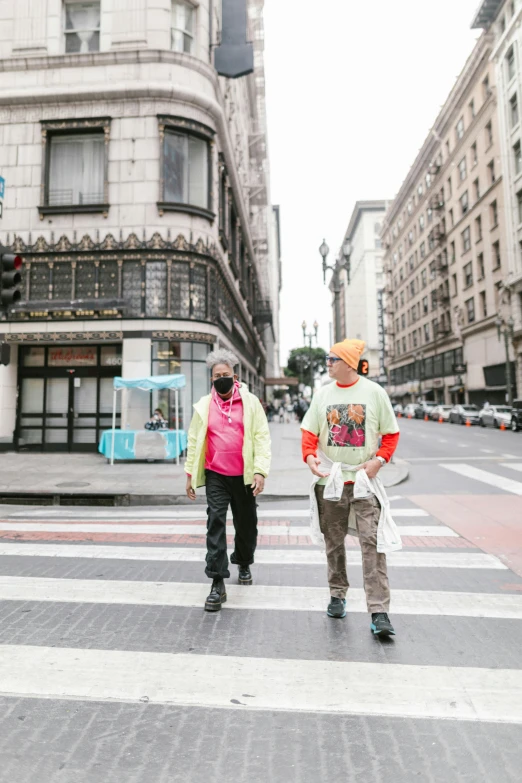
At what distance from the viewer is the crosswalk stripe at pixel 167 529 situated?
7029 mm

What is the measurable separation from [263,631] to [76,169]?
62.6 ft

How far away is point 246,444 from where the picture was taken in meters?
4.41

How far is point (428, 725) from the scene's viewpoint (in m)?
2.59

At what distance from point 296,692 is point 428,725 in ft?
2.20

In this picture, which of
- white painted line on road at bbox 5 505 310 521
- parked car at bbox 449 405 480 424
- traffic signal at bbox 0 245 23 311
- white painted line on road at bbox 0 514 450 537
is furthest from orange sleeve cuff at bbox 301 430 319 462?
parked car at bbox 449 405 480 424


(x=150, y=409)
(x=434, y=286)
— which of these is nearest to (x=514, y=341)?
(x=434, y=286)

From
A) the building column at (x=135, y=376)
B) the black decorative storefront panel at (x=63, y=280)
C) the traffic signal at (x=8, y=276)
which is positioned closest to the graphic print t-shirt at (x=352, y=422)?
the traffic signal at (x=8, y=276)

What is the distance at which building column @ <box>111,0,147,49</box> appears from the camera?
61.4 feet

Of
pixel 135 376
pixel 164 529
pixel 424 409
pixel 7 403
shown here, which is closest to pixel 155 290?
pixel 135 376

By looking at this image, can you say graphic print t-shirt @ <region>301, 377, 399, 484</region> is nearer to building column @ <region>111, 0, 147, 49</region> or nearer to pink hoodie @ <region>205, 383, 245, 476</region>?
pink hoodie @ <region>205, 383, 245, 476</region>

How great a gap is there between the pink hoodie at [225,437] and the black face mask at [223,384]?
0.11 metres

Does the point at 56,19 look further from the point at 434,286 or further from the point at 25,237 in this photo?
the point at 434,286

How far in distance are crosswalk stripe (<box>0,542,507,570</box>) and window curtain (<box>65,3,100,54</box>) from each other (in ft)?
63.2

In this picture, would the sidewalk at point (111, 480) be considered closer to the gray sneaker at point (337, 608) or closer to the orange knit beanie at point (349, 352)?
the gray sneaker at point (337, 608)
